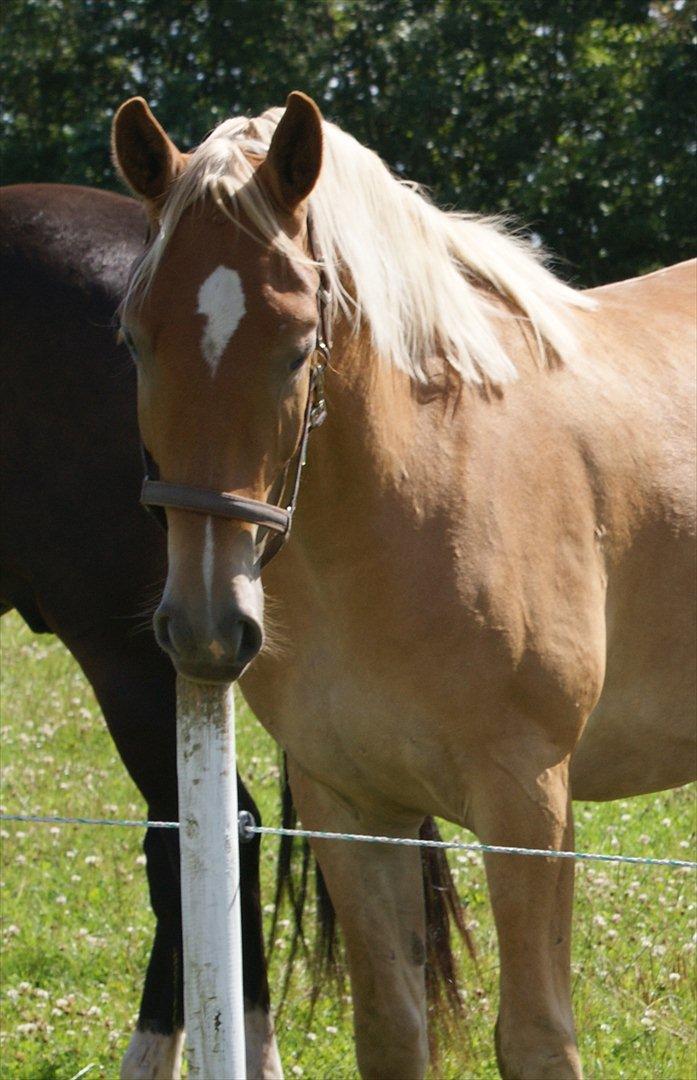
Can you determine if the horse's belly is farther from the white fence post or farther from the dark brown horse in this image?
the white fence post

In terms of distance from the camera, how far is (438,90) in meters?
15.0

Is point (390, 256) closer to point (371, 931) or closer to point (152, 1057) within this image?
point (371, 931)

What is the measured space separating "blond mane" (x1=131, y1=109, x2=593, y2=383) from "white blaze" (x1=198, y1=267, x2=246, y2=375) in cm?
10

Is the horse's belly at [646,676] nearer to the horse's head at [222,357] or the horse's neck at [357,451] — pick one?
the horse's neck at [357,451]

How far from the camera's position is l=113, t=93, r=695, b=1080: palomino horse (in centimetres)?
205

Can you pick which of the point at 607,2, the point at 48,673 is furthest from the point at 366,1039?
the point at 607,2

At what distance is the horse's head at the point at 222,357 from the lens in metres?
2.00

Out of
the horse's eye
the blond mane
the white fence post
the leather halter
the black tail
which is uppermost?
the blond mane

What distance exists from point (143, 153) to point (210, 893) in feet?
3.88

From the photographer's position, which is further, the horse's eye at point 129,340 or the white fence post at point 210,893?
the horse's eye at point 129,340

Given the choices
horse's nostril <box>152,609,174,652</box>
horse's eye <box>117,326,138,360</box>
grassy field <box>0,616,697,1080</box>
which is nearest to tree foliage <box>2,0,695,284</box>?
grassy field <box>0,616,697,1080</box>

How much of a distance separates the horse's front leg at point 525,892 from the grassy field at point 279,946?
873 millimetres

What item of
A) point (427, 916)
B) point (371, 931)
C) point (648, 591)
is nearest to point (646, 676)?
point (648, 591)

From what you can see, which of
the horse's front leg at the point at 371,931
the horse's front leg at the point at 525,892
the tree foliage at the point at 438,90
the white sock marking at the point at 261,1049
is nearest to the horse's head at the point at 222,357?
the horse's front leg at the point at 525,892
